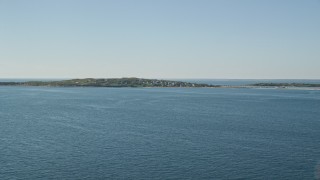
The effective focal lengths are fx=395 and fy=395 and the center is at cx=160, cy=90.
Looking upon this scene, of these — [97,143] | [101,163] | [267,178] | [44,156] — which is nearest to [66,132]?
[97,143]

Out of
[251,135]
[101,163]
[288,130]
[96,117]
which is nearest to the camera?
[101,163]

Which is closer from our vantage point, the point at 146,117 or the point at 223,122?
the point at 223,122

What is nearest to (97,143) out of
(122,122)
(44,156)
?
(44,156)

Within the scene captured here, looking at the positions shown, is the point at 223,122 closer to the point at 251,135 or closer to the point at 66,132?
the point at 251,135

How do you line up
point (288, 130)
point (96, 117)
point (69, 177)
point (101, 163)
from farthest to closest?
1. point (96, 117)
2. point (288, 130)
3. point (101, 163)
4. point (69, 177)

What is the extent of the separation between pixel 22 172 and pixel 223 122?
52128 millimetres

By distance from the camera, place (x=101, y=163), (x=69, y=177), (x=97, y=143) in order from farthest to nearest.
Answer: (x=97, y=143) < (x=101, y=163) < (x=69, y=177)

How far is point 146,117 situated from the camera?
98.2 m

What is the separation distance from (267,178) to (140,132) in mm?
32644

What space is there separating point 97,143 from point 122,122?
24.7 m

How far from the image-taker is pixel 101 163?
5212 cm

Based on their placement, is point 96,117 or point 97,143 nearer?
point 97,143

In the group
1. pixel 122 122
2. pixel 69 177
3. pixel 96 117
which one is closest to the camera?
pixel 69 177

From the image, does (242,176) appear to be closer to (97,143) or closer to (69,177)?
(69,177)
